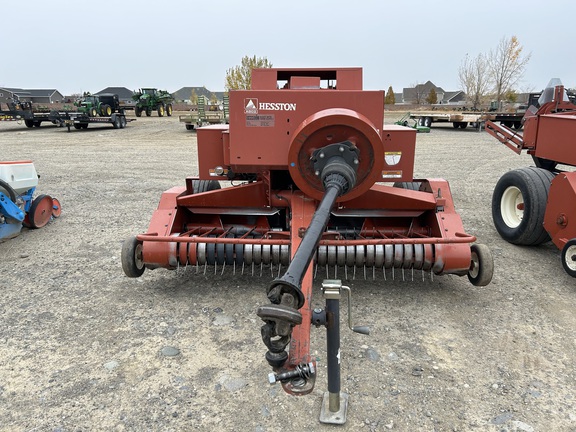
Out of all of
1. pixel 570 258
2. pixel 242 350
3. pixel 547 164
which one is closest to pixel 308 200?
pixel 242 350

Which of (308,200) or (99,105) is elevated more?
(99,105)

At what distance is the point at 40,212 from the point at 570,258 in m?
6.13

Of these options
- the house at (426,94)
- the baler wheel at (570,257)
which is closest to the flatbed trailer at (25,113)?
the baler wheel at (570,257)

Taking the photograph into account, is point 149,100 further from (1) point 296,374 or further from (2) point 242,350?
(1) point 296,374

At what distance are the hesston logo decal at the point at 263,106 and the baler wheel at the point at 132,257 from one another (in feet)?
4.89

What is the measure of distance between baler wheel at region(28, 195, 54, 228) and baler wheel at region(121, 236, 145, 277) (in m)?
2.65

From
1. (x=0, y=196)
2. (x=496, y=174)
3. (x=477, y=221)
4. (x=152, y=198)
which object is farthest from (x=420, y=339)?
(x=496, y=174)

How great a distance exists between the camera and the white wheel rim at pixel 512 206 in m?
5.27

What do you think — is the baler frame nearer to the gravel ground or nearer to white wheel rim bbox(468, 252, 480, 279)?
the gravel ground

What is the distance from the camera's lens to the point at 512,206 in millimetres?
5395

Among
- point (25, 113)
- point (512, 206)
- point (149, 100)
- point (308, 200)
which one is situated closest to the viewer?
point (308, 200)

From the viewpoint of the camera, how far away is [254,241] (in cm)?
367

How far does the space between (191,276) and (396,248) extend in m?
1.96

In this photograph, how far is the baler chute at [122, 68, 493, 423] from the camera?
10.9 ft
